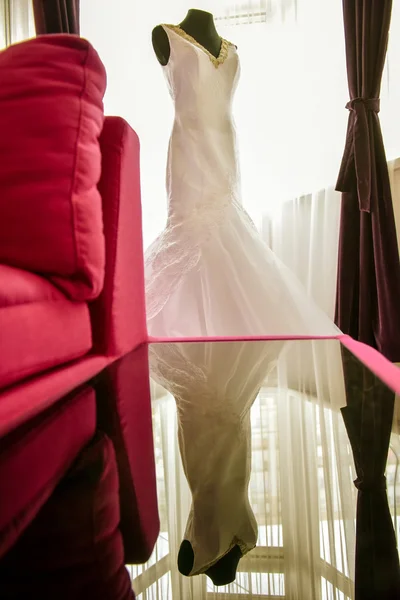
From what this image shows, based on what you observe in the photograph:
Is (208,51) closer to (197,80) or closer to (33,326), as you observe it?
(197,80)

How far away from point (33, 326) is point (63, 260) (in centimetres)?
16

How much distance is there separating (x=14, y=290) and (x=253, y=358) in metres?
0.53

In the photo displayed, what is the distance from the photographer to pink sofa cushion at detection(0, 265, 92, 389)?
25.2 inches

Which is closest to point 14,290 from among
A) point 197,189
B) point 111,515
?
point 111,515

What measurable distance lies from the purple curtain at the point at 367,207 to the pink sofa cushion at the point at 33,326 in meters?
1.40

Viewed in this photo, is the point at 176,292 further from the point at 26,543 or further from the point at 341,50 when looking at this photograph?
the point at 341,50

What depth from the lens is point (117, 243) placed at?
1006 mm

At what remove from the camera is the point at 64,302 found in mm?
834

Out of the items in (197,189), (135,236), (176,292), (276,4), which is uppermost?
(276,4)

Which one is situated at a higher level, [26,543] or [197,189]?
[197,189]

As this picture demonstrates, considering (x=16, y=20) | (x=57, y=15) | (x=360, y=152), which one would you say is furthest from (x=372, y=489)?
(x=16, y=20)

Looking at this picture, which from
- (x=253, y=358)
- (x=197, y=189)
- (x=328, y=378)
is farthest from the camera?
(x=197, y=189)

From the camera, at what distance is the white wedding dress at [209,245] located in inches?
61.7

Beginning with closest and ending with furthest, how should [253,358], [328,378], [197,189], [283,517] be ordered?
1. [283,517]
2. [328,378]
3. [253,358]
4. [197,189]
